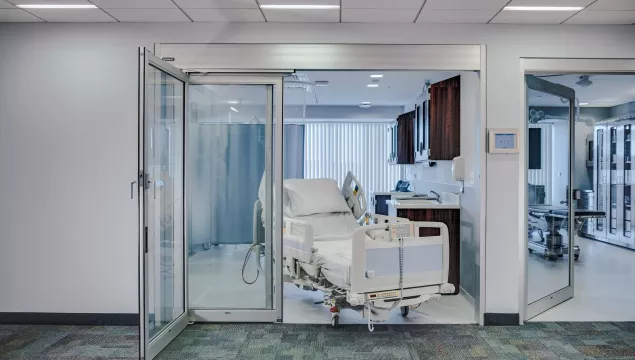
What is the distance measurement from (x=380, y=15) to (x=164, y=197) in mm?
2152

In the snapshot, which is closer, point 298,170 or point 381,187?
point 298,170

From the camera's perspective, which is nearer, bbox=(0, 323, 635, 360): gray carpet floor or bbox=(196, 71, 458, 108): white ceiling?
bbox=(0, 323, 635, 360): gray carpet floor

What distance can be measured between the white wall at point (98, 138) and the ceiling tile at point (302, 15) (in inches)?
4.1

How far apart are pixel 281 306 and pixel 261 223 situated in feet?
2.34

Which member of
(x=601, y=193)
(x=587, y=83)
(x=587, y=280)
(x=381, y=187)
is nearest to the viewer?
(x=587, y=280)

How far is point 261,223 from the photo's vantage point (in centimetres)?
443

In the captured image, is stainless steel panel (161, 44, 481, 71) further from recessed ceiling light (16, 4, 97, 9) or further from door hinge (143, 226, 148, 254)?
door hinge (143, 226, 148, 254)

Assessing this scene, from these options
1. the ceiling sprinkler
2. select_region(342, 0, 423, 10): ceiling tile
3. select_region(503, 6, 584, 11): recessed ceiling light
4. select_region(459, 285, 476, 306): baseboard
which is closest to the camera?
select_region(342, 0, 423, 10): ceiling tile

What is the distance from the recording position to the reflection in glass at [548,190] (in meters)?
4.58

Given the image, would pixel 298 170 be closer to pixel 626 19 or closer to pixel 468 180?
pixel 468 180

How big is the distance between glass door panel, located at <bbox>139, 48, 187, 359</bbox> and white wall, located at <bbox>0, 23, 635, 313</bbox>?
417 mm

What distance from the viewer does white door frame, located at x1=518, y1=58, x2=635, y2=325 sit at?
4.31m

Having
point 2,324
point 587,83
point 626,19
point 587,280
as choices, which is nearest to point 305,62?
point 626,19

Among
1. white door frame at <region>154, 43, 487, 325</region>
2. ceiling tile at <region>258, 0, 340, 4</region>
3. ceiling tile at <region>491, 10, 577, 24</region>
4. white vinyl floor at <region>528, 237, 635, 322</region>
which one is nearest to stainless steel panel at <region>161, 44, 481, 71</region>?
white door frame at <region>154, 43, 487, 325</region>
